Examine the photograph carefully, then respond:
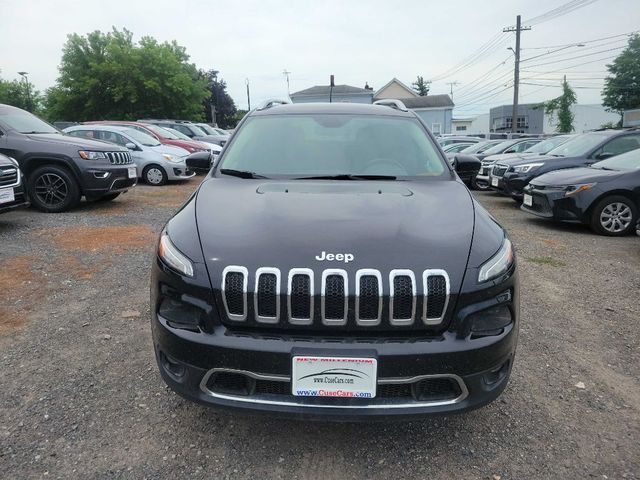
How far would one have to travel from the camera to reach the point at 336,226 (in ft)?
7.58

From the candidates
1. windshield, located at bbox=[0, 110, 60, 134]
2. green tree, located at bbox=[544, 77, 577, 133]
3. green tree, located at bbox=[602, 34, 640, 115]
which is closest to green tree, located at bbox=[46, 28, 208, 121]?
windshield, located at bbox=[0, 110, 60, 134]

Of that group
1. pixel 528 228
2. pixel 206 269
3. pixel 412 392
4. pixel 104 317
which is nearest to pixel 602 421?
pixel 412 392

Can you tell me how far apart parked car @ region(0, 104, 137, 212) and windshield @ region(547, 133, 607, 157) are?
837 cm

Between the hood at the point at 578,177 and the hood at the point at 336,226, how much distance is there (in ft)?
17.9

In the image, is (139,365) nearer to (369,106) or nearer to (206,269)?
(206,269)

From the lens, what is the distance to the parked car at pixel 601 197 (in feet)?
23.6

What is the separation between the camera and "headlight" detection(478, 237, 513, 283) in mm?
2148

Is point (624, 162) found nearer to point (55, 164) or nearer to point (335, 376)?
point (335, 376)

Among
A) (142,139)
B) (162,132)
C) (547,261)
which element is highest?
(162,132)

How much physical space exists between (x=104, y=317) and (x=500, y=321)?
→ 304cm

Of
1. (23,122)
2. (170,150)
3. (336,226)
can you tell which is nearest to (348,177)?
(336,226)

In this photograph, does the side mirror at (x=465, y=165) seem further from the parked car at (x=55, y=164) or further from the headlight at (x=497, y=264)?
the parked car at (x=55, y=164)

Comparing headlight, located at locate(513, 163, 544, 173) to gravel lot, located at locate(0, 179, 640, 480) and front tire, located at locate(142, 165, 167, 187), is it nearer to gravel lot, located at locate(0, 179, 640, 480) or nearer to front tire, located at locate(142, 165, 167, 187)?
gravel lot, located at locate(0, 179, 640, 480)

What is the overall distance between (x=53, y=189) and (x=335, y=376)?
7530 mm
